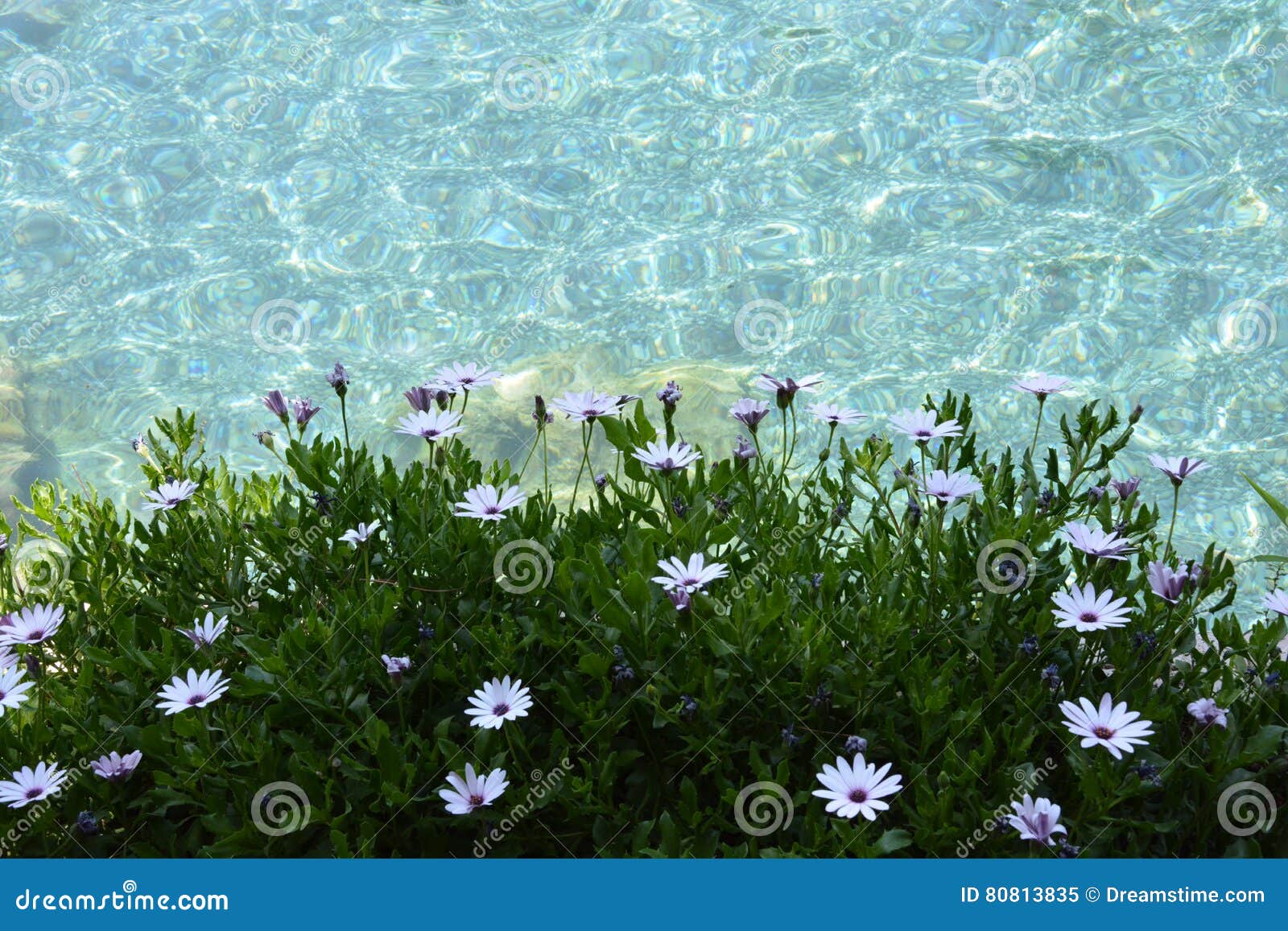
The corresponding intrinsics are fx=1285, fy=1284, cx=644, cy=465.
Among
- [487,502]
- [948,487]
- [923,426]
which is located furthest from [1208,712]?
[487,502]

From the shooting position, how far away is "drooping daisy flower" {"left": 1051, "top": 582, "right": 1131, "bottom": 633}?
2.49 m

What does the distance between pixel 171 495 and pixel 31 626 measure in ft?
1.42

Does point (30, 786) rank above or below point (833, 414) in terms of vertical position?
below

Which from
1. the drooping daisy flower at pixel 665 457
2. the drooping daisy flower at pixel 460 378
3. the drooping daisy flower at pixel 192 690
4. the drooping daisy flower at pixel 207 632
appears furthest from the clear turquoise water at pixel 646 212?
the drooping daisy flower at pixel 192 690

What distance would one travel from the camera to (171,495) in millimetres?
3111

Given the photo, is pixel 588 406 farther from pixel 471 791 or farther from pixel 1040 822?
pixel 1040 822

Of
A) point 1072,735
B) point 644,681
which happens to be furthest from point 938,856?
point 644,681

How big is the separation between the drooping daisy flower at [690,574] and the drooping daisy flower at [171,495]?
120 cm

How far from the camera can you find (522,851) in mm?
2646

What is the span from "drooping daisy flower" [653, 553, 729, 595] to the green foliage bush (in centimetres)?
5

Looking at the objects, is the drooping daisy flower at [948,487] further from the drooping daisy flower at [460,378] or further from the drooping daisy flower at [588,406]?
the drooping daisy flower at [460,378]

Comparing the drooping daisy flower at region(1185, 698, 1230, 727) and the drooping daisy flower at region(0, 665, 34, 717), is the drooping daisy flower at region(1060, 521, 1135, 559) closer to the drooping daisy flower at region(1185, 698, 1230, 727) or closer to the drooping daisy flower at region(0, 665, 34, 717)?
the drooping daisy flower at region(1185, 698, 1230, 727)

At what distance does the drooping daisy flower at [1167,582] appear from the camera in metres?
2.56

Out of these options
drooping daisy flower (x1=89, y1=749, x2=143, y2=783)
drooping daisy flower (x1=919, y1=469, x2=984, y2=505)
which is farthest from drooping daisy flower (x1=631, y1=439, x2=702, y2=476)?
drooping daisy flower (x1=89, y1=749, x2=143, y2=783)
